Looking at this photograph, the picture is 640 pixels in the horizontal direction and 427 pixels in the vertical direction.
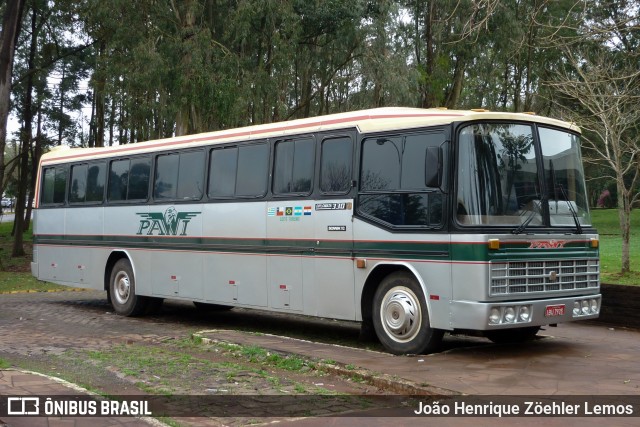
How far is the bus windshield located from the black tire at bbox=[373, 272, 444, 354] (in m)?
1.28

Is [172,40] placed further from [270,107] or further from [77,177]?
[77,177]

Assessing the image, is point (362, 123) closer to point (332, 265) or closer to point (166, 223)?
point (332, 265)

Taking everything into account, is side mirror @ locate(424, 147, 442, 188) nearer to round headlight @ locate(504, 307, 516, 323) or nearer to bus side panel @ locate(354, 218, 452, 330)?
bus side panel @ locate(354, 218, 452, 330)

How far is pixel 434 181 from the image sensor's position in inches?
395

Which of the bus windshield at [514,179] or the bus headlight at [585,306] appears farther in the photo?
the bus headlight at [585,306]

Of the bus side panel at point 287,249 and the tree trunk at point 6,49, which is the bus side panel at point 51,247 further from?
the tree trunk at point 6,49

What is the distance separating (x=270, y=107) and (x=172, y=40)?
5123 mm

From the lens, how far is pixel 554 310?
1037 cm

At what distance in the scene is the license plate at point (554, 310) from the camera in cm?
1027

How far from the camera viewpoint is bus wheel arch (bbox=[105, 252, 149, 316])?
53.0 ft

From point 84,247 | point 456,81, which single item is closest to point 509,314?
point 84,247

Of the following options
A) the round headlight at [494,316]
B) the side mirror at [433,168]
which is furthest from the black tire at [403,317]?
the side mirror at [433,168]

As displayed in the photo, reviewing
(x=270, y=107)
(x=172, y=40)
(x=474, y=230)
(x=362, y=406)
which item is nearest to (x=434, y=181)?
(x=474, y=230)

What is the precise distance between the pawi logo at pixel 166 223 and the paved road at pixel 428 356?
173cm
